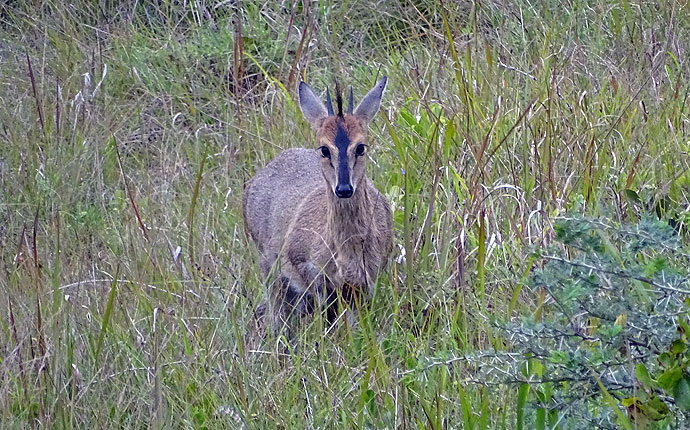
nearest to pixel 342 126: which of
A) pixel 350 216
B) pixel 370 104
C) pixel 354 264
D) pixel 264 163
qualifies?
pixel 370 104

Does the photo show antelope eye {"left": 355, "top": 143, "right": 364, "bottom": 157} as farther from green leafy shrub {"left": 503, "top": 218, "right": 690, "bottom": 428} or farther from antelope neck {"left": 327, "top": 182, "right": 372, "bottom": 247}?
green leafy shrub {"left": 503, "top": 218, "right": 690, "bottom": 428}

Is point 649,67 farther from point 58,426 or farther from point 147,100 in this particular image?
point 58,426

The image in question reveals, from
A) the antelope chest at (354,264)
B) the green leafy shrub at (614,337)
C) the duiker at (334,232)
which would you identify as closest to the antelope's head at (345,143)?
the duiker at (334,232)

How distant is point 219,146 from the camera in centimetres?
658

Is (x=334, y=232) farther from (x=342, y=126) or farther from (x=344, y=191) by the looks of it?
(x=342, y=126)

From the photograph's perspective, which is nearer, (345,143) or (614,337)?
(614,337)

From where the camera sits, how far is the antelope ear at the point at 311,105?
17.7 ft

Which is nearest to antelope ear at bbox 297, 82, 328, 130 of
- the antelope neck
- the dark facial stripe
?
the dark facial stripe

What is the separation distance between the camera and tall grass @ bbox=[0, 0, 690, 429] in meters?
3.72

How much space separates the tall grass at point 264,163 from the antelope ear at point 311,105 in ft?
1.52

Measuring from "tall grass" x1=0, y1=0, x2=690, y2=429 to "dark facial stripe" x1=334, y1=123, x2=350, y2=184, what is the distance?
0.40 meters

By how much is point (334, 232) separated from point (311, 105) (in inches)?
27.5

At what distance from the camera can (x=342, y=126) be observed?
505 cm

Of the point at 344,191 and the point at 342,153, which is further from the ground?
the point at 342,153
